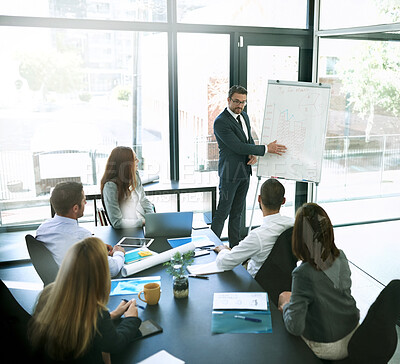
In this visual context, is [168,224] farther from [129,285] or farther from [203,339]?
[203,339]

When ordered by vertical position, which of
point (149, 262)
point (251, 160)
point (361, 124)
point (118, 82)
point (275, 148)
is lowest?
point (149, 262)

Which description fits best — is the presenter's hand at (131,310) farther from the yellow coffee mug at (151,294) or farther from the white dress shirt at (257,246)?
the white dress shirt at (257,246)

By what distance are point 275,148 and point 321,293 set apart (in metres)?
2.50

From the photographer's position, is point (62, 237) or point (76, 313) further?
point (62, 237)

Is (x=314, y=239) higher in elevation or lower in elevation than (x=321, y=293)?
higher

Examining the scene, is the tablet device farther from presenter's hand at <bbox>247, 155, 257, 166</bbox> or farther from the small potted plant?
presenter's hand at <bbox>247, 155, 257, 166</bbox>

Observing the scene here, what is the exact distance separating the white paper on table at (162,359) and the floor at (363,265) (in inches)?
88.5

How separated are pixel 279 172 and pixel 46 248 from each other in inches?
102

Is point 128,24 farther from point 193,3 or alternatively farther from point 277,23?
point 277,23

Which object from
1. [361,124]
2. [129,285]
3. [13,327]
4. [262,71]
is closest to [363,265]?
[361,124]

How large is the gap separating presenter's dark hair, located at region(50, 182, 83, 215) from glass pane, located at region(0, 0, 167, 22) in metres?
2.30

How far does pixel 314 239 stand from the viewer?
199cm

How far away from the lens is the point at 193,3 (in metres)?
4.45

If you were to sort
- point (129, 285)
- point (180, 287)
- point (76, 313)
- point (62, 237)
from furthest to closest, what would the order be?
point (62, 237)
point (129, 285)
point (180, 287)
point (76, 313)
